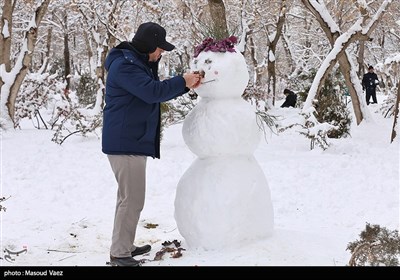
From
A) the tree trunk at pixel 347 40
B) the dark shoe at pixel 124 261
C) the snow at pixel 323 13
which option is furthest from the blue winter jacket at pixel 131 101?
the snow at pixel 323 13

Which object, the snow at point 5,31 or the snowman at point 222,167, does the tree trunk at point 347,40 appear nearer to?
the snowman at point 222,167

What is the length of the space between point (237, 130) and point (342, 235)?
5.45 ft

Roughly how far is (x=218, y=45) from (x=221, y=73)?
0.81 feet

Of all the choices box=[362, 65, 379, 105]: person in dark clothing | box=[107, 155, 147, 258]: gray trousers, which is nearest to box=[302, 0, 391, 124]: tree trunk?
box=[107, 155, 147, 258]: gray trousers

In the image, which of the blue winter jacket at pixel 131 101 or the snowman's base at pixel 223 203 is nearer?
the blue winter jacket at pixel 131 101

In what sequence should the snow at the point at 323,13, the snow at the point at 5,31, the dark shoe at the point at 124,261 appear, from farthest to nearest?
the snow at the point at 5,31 < the snow at the point at 323,13 < the dark shoe at the point at 124,261

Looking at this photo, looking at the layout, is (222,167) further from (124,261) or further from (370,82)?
(370,82)

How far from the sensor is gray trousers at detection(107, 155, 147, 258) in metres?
3.74

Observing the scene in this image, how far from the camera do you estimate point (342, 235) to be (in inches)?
192

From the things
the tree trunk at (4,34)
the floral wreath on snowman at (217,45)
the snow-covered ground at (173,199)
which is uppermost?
the tree trunk at (4,34)

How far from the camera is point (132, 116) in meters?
3.73

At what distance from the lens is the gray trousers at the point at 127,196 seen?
3.74m

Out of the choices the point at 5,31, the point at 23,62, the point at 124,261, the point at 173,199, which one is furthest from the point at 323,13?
the point at 124,261

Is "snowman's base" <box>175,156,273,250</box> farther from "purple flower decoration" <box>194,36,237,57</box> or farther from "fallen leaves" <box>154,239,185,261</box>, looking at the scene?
"purple flower decoration" <box>194,36,237,57</box>
